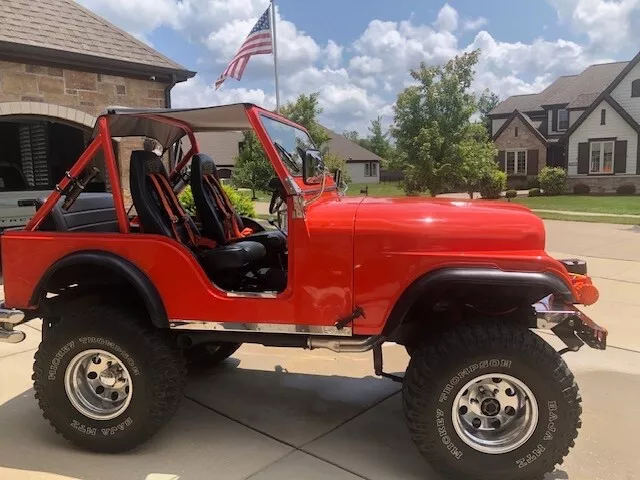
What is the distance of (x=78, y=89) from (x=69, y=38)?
33.5 inches

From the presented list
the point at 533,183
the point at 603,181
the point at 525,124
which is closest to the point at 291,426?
the point at 603,181

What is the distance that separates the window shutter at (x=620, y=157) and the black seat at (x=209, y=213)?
2912cm

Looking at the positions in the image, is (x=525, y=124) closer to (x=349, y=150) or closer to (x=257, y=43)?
(x=349, y=150)

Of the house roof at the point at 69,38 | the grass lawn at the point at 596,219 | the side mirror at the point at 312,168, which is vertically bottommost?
the grass lawn at the point at 596,219

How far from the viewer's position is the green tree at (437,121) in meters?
16.7

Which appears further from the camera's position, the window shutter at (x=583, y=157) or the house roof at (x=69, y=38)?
the window shutter at (x=583, y=157)

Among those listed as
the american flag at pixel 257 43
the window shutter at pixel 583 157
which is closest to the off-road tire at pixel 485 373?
the american flag at pixel 257 43

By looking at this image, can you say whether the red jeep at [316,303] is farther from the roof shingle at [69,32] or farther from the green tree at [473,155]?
the green tree at [473,155]

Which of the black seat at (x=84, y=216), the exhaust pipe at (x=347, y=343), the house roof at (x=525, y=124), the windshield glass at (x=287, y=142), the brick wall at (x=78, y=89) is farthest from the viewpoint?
the house roof at (x=525, y=124)

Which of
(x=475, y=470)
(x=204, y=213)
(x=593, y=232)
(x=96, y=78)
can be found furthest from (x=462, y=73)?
(x=475, y=470)

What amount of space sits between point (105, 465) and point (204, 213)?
1.72 meters

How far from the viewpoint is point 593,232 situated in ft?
40.9

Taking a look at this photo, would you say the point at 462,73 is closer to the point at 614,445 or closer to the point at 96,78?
the point at 96,78

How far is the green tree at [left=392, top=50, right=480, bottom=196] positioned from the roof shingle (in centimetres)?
886
